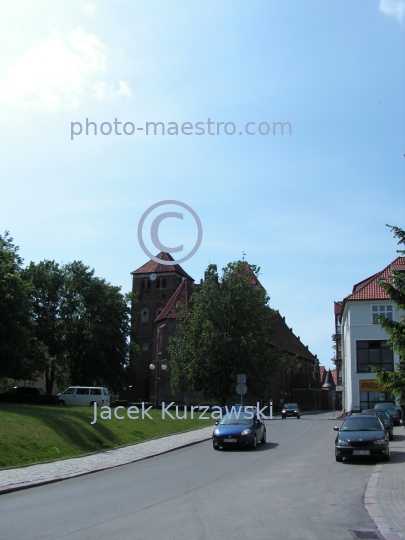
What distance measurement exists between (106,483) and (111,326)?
153 ft

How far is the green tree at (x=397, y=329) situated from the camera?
1695 centimetres

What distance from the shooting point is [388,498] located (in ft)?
36.3

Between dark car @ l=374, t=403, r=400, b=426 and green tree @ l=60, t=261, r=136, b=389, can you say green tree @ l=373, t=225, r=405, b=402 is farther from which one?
green tree @ l=60, t=261, r=136, b=389

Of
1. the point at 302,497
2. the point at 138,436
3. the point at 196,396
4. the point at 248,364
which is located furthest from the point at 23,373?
the point at 302,497

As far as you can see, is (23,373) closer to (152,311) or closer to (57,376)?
(57,376)

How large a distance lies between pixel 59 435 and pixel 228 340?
81.9 feet

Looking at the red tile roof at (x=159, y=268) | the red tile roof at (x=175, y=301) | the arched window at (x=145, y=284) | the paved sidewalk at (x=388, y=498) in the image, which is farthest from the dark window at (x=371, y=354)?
the arched window at (x=145, y=284)

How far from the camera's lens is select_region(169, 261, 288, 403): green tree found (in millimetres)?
44375

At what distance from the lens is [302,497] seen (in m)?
11.3

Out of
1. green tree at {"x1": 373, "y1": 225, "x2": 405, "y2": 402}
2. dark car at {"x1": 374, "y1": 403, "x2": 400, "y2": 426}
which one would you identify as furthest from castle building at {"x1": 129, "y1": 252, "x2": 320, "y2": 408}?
green tree at {"x1": 373, "y1": 225, "x2": 405, "y2": 402}

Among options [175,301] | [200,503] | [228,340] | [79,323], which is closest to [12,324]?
[228,340]

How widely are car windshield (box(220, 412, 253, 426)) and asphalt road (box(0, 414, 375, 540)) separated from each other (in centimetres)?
413

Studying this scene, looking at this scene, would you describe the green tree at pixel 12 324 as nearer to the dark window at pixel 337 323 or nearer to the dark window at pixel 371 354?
the dark window at pixel 371 354

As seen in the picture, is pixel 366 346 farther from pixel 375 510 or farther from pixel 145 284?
pixel 375 510
